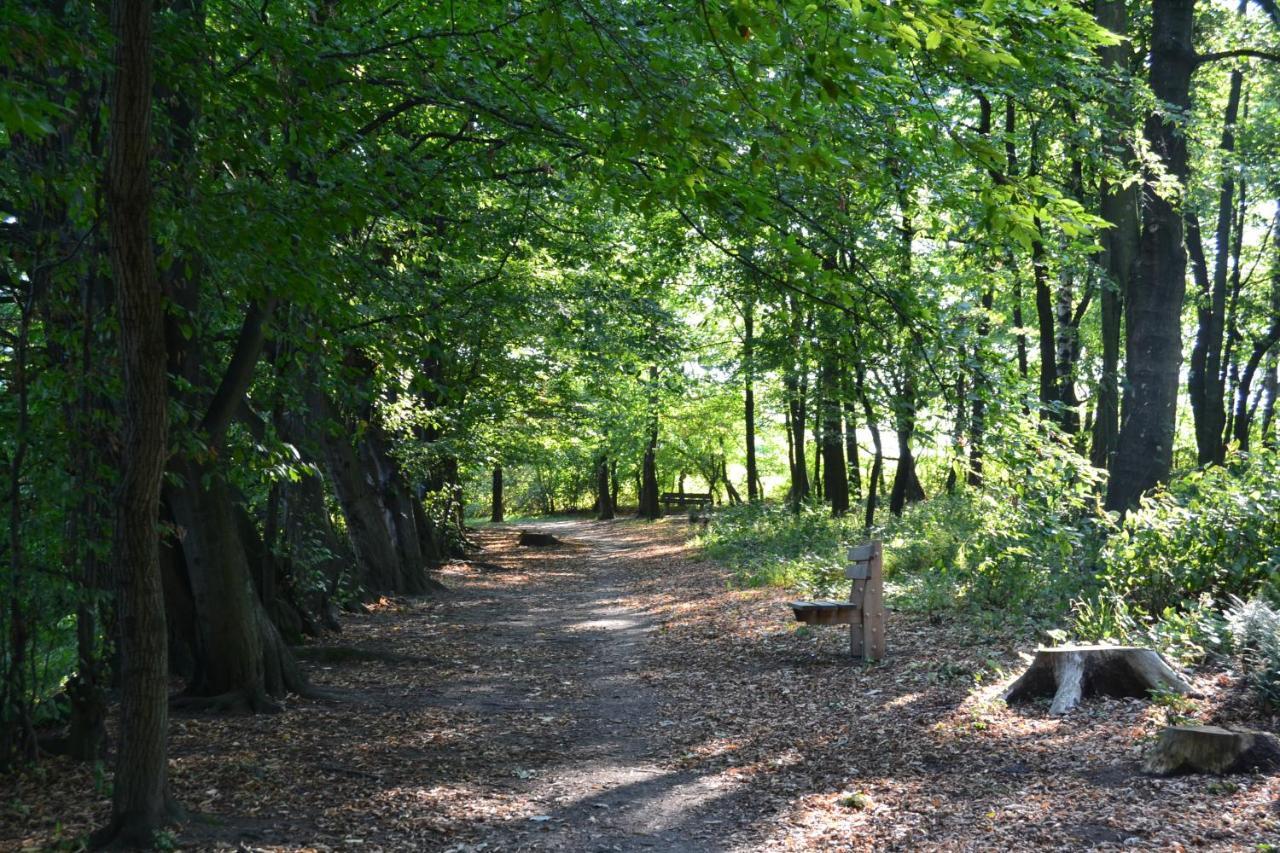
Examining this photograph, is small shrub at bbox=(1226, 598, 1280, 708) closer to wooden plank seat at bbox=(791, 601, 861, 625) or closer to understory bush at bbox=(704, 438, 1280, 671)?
understory bush at bbox=(704, 438, 1280, 671)

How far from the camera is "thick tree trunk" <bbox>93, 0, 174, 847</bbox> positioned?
385cm

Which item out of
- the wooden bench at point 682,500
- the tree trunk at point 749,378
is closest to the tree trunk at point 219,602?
the tree trunk at point 749,378

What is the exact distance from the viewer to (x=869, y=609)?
8.88 metres

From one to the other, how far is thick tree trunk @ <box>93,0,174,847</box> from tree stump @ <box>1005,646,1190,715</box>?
531 centimetres

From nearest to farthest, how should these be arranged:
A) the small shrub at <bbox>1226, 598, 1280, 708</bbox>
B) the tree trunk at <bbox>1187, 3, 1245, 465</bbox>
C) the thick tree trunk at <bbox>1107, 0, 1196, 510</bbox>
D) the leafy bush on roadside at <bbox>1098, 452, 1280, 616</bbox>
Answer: the small shrub at <bbox>1226, 598, 1280, 708</bbox> < the leafy bush on roadside at <bbox>1098, 452, 1280, 616</bbox> < the thick tree trunk at <bbox>1107, 0, 1196, 510</bbox> < the tree trunk at <bbox>1187, 3, 1245, 465</bbox>

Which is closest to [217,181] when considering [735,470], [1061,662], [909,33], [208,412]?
[208,412]

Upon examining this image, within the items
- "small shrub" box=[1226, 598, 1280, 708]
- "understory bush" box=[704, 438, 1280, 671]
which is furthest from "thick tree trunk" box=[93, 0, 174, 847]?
"small shrub" box=[1226, 598, 1280, 708]

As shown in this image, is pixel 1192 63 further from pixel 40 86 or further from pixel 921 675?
pixel 40 86

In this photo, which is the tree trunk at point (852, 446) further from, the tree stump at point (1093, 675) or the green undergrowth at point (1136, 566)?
the tree stump at point (1093, 675)

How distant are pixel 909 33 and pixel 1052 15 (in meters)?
3.07

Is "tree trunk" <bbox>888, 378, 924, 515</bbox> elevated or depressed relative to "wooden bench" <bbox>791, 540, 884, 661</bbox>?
elevated

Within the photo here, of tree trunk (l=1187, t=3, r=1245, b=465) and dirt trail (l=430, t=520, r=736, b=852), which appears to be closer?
dirt trail (l=430, t=520, r=736, b=852)

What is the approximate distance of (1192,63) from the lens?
1030 centimetres

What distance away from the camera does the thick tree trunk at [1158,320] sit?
10.1 metres
